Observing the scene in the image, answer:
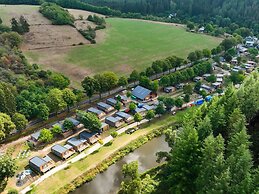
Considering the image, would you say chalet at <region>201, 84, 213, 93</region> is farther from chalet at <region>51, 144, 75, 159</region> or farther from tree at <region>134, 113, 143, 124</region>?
chalet at <region>51, 144, 75, 159</region>

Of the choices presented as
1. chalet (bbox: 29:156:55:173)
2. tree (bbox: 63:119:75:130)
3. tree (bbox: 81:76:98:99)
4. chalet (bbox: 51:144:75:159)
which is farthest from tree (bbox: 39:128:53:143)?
tree (bbox: 81:76:98:99)

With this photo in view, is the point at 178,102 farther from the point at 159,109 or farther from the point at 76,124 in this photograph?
the point at 76,124

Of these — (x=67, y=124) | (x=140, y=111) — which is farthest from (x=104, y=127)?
(x=140, y=111)

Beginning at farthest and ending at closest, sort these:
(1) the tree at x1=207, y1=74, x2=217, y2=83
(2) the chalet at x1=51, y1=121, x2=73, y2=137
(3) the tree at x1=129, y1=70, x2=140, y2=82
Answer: (1) the tree at x1=207, y1=74, x2=217, y2=83 → (3) the tree at x1=129, y1=70, x2=140, y2=82 → (2) the chalet at x1=51, y1=121, x2=73, y2=137

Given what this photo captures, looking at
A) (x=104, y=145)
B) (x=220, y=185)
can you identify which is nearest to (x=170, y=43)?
(x=104, y=145)

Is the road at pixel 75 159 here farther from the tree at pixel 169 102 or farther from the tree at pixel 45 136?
the tree at pixel 169 102

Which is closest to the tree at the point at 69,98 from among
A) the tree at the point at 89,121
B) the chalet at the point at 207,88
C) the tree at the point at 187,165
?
the tree at the point at 89,121
